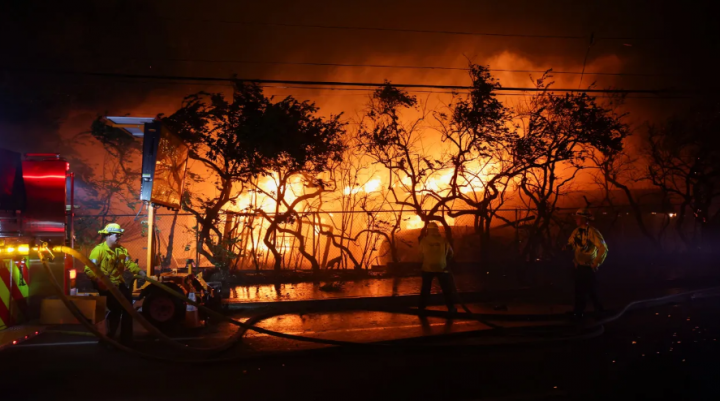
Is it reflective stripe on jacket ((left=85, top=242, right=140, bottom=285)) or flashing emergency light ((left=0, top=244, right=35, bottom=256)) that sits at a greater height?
flashing emergency light ((left=0, top=244, right=35, bottom=256))

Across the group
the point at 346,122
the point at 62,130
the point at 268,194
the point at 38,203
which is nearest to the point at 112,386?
the point at 38,203

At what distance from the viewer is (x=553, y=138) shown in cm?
1612

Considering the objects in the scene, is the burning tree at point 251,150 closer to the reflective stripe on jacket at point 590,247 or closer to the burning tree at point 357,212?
the burning tree at point 357,212

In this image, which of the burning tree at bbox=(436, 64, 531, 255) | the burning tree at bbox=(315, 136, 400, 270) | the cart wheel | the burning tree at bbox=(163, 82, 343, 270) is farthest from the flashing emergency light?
the burning tree at bbox=(436, 64, 531, 255)

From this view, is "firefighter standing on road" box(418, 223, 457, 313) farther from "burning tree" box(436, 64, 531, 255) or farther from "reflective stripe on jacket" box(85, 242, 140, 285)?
"burning tree" box(436, 64, 531, 255)

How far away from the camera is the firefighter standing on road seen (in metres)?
9.35

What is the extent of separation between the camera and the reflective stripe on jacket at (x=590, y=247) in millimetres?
8539

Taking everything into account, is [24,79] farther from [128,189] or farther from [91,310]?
[91,310]

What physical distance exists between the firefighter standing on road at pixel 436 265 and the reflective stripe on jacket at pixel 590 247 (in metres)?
2.23

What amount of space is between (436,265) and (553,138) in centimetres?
881

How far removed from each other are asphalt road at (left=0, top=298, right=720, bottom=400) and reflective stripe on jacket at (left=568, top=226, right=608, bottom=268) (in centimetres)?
144

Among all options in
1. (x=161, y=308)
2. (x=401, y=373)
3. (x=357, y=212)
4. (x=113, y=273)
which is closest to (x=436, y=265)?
(x=401, y=373)

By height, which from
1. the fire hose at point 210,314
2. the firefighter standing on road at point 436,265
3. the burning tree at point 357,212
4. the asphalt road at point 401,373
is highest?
the burning tree at point 357,212

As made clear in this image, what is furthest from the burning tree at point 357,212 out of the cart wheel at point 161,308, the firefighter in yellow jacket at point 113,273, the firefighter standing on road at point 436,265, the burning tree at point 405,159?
the firefighter in yellow jacket at point 113,273
